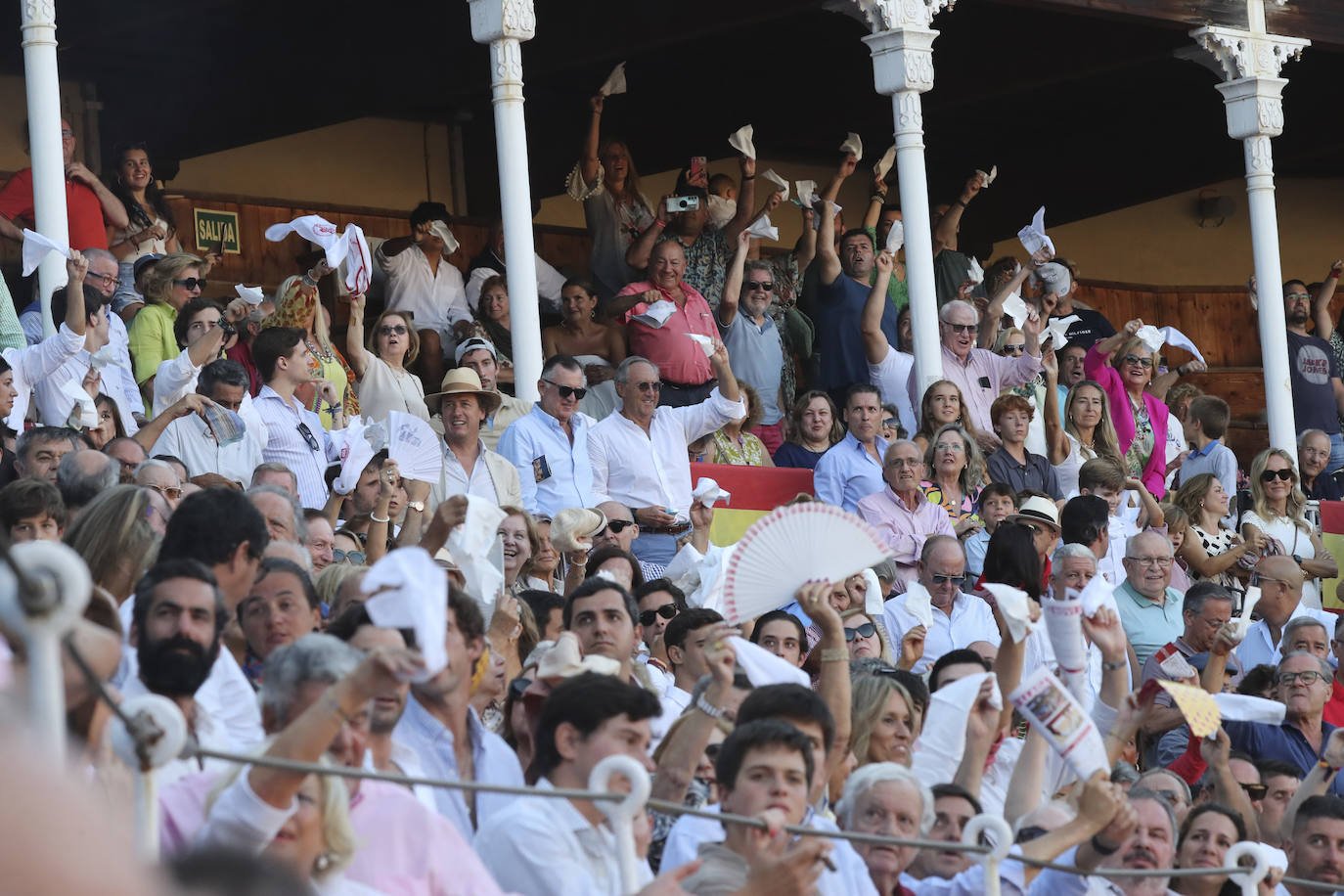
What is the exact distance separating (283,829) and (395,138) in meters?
13.0

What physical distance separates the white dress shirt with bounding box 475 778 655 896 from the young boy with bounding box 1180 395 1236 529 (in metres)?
8.39

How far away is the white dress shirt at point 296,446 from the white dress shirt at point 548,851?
4524 millimetres

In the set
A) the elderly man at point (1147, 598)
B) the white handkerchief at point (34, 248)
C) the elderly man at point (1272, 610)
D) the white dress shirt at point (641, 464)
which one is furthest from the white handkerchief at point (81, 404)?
the elderly man at point (1272, 610)

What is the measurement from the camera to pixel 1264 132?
13.3 metres

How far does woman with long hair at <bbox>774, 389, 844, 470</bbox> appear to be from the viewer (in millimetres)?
9781

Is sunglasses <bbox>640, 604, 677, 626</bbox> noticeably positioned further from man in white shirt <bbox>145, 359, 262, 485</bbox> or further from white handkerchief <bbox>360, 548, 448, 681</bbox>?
white handkerchief <bbox>360, 548, 448, 681</bbox>

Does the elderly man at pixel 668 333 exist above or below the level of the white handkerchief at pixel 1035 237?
below

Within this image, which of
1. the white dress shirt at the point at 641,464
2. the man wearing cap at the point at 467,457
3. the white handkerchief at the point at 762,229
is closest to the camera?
the man wearing cap at the point at 467,457

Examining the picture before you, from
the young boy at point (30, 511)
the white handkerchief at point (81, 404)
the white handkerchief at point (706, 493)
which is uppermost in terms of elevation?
the white handkerchief at point (81, 404)

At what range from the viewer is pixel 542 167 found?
14664 millimetres

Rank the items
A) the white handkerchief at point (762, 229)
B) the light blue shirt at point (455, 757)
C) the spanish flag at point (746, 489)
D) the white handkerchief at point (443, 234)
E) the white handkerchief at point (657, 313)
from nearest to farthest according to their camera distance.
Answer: the light blue shirt at point (455, 757) → the spanish flag at point (746, 489) → the white handkerchief at point (657, 313) → the white handkerchief at point (762, 229) → the white handkerchief at point (443, 234)

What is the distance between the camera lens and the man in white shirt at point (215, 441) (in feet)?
24.2

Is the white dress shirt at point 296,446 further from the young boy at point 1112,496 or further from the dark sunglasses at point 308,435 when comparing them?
the young boy at point 1112,496

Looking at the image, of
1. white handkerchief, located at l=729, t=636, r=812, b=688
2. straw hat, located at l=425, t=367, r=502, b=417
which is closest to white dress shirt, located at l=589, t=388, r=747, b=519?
straw hat, located at l=425, t=367, r=502, b=417
